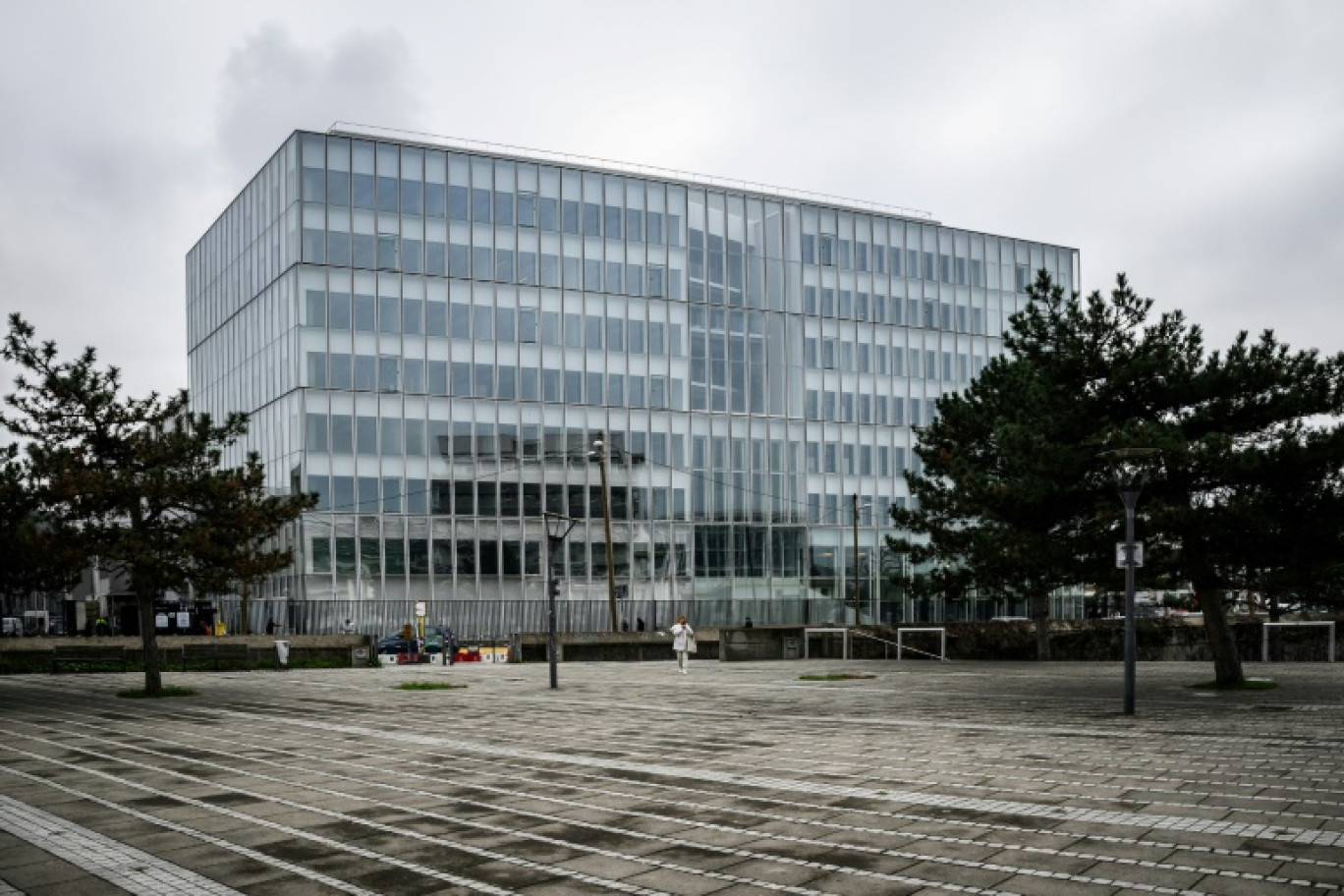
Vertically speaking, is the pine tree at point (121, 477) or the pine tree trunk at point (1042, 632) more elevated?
the pine tree at point (121, 477)

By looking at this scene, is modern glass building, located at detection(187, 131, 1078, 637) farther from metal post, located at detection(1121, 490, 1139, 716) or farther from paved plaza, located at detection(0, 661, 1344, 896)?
metal post, located at detection(1121, 490, 1139, 716)

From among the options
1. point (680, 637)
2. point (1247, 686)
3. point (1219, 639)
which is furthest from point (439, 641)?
point (1247, 686)

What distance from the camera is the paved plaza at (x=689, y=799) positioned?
784 cm

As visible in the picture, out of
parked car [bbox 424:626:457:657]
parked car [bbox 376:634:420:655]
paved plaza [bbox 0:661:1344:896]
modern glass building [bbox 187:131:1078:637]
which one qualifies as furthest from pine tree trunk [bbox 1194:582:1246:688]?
modern glass building [bbox 187:131:1078:637]

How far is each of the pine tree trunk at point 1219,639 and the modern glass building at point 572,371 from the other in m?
40.5

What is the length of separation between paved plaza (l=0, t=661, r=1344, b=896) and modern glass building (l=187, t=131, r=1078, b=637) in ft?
129

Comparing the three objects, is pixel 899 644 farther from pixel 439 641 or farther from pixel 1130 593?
pixel 1130 593

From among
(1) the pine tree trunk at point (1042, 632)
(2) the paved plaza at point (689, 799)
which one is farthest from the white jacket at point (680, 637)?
(2) the paved plaza at point (689, 799)

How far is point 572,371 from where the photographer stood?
217 ft

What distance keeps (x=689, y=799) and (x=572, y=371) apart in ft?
183

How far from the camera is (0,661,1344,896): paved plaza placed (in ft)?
25.7

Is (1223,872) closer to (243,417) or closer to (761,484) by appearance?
(243,417)

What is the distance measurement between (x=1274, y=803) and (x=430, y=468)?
54480 millimetres

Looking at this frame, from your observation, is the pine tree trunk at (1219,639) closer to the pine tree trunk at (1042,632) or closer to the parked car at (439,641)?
the pine tree trunk at (1042,632)
